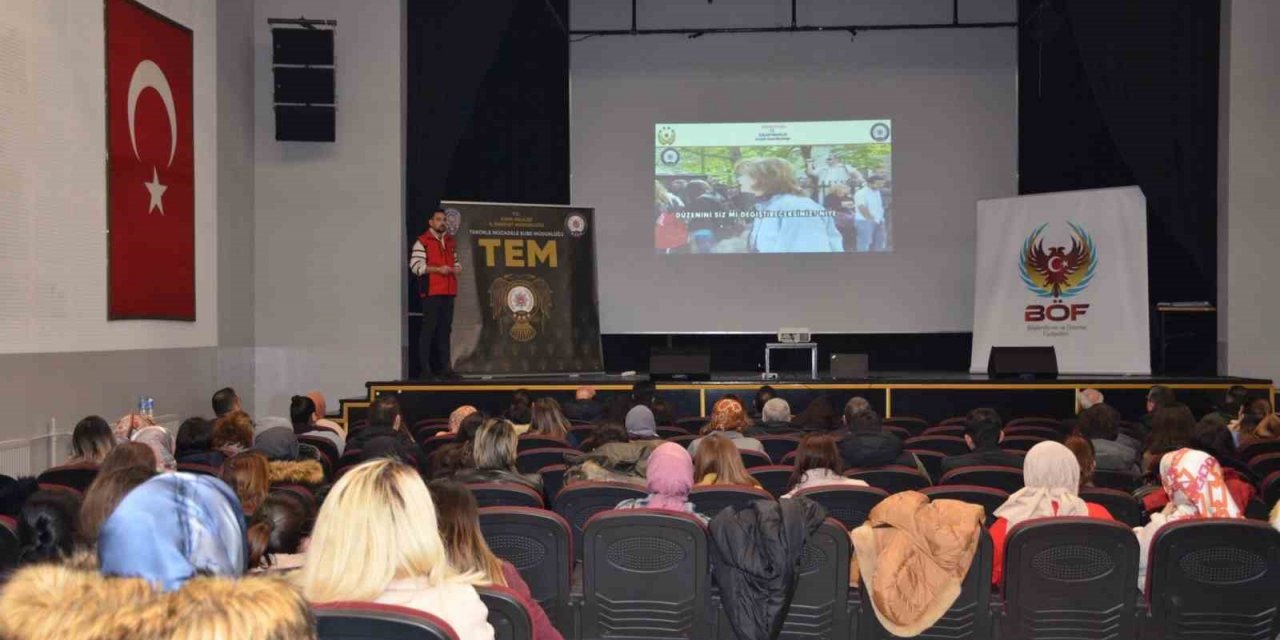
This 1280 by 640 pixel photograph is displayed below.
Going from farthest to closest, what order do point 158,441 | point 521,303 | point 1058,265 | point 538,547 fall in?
1. point 1058,265
2. point 521,303
3. point 158,441
4. point 538,547

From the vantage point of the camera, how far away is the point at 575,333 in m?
12.4

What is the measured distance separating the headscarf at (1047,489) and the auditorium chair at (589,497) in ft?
4.51

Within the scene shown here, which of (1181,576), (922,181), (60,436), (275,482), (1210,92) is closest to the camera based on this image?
(1181,576)

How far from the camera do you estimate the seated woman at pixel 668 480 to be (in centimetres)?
429

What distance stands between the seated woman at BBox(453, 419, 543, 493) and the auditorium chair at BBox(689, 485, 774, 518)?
71 cm

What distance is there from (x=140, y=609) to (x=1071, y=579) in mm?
3201

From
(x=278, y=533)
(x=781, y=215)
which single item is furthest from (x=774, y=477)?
(x=781, y=215)

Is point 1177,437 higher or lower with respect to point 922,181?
lower

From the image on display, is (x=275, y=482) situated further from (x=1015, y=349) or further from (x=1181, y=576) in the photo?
(x=1015, y=349)

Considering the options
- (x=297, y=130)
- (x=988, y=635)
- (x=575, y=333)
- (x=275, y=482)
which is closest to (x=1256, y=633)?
(x=988, y=635)

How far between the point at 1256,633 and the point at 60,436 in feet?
24.3

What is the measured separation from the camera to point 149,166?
9484mm

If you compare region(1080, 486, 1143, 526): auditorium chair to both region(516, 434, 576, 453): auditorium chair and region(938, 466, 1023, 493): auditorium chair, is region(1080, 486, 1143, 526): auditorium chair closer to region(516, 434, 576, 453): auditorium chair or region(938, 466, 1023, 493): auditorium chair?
region(938, 466, 1023, 493): auditorium chair

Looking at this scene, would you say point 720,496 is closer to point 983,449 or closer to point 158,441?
point 983,449
